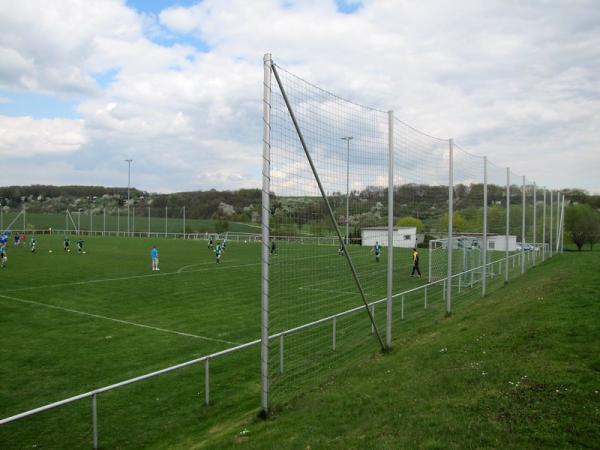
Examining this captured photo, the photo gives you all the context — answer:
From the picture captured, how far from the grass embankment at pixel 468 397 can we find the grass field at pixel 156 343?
0.99m

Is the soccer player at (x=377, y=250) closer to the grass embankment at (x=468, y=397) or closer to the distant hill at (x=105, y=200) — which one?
the grass embankment at (x=468, y=397)

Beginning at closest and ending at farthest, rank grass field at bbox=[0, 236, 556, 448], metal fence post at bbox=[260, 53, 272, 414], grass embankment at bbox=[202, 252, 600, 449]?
1. grass embankment at bbox=[202, 252, 600, 449]
2. metal fence post at bbox=[260, 53, 272, 414]
3. grass field at bbox=[0, 236, 556, 448]

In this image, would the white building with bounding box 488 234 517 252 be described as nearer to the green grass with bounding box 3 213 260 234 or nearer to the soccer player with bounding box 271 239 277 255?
the soccer player with bounding box 271 239 277 255

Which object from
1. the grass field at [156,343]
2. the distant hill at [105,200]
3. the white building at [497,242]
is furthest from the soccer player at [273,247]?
the distant hill at [105,200]

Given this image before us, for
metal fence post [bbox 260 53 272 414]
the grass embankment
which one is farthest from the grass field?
the grass embankment

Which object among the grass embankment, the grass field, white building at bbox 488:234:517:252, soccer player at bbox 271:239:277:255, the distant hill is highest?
the distant hill

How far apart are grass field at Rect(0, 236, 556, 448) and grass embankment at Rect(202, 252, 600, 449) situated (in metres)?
0.99

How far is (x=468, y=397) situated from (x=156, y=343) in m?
8.54

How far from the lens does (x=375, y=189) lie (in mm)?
9039

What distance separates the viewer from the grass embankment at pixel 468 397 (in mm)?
4426

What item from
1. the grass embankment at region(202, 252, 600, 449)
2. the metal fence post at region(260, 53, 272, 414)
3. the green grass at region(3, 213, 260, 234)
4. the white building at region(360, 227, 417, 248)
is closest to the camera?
the grass embankment at region(202, 252, 600, 449)

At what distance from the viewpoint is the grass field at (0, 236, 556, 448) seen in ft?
23.1

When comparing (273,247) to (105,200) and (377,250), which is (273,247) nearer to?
(377,250)

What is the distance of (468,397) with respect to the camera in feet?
17.2
